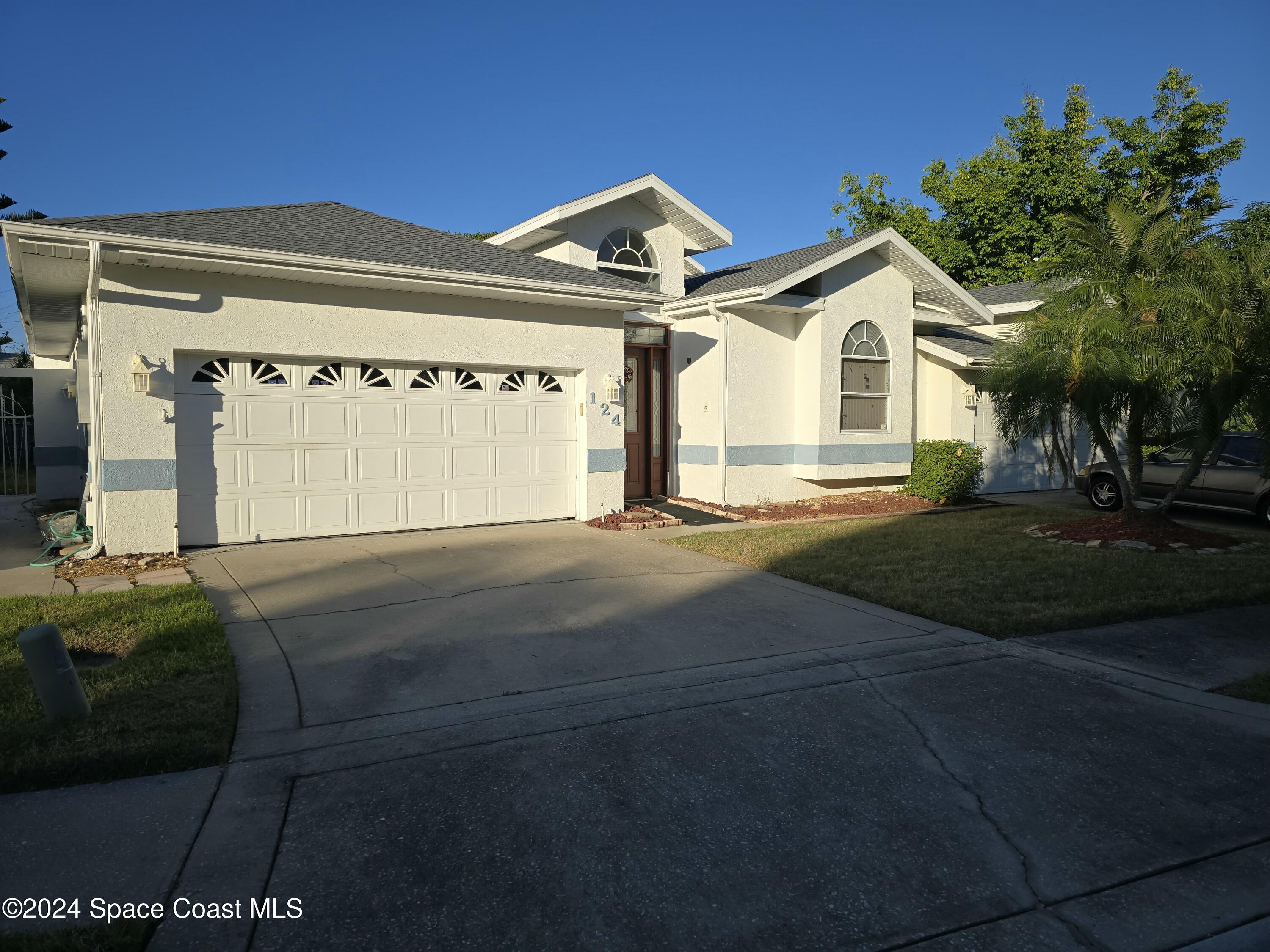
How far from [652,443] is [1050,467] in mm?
9112

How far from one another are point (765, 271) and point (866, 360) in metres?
2.47

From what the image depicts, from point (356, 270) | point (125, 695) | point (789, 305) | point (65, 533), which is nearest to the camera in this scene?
point (125, 695)

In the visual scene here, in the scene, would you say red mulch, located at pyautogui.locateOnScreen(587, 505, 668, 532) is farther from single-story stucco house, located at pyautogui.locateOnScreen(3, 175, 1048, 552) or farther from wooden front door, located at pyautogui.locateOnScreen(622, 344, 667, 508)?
wooden front door, located at pyautogui.locateOnScreen(622, 344, 667, 508)

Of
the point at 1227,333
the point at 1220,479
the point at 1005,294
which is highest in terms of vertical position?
the point at 1005,294

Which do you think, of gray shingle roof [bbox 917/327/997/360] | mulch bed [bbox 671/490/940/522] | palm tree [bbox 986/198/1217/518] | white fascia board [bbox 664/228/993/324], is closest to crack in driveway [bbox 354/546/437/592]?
mulch bed [bbox 671/490/940/522]

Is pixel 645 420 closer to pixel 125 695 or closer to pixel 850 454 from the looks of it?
pixel 850 454

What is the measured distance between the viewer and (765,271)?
1494 centimetres

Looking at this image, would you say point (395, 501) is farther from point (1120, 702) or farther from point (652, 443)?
point (1120, 702)

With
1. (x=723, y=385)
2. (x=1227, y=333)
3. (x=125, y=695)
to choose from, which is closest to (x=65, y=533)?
(x=125, y=695)

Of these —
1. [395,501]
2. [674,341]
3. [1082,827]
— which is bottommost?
[1082,827]

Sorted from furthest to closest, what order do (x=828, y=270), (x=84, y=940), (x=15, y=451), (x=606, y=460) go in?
(x=15, y=451) → (x=828, y=270) → (x=606, y=460) → (x=84, y=940)

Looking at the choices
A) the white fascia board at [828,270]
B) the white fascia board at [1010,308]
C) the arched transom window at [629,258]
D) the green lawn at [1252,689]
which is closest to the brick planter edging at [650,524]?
the white fascia board at [828,270]

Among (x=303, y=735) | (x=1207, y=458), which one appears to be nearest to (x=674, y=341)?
(x=1207, y=458)

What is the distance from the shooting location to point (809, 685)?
5.59 m
